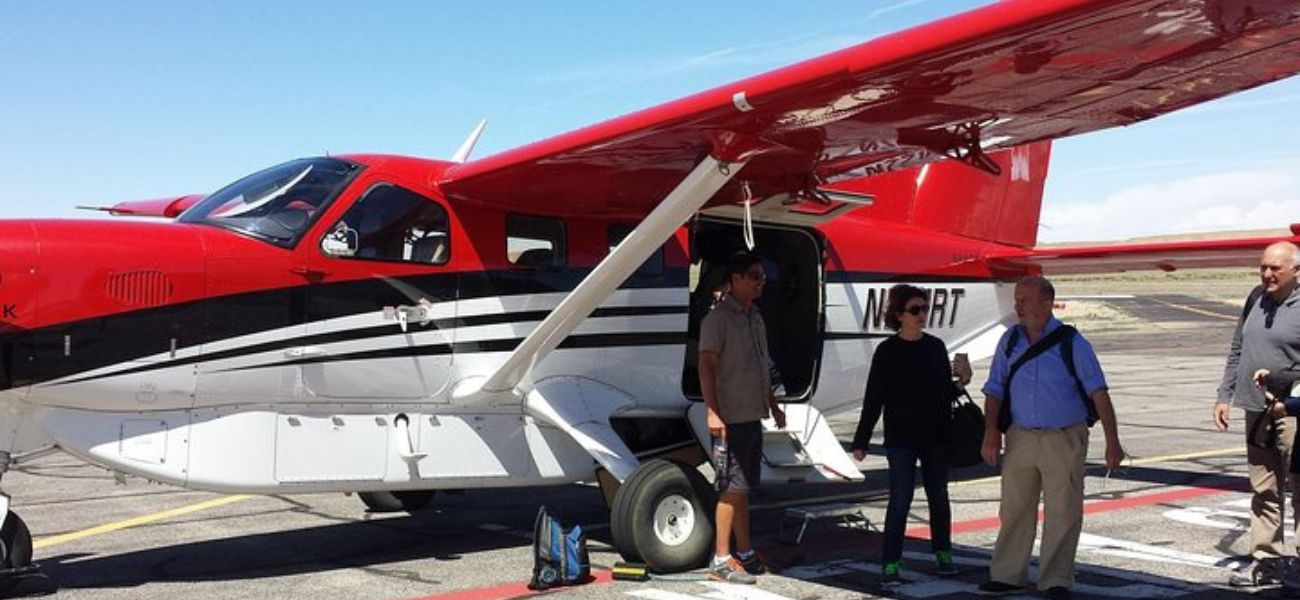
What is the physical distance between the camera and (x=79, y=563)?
24.2 ft

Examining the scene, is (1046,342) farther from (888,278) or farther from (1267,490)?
(888,278)

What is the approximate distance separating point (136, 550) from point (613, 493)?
299 cm

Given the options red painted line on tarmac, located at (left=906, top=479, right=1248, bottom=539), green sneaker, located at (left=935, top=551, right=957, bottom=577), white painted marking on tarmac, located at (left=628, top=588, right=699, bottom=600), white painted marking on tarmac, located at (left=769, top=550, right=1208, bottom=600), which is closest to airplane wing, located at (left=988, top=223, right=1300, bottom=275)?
red painted line on tarmac, located at (left=906, top=479, right=1248, bottom=539)

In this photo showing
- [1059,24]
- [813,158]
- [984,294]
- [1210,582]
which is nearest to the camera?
[1059,24]

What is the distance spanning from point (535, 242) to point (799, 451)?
230 cm

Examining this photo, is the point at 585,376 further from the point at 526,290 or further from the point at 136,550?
the point at 136,550

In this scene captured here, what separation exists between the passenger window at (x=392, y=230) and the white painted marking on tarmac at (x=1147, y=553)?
428 cm

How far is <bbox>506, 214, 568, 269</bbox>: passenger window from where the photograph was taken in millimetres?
7848

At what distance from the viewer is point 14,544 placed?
6332mm

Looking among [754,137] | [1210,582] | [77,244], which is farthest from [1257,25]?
[77,244]

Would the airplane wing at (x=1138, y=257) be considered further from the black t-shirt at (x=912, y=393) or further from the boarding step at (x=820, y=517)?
the black t-shirt at (x=912, y=393)

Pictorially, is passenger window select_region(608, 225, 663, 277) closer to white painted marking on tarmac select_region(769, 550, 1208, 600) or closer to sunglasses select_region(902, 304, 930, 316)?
sunglasses select_region(902, 304, 930, 316)

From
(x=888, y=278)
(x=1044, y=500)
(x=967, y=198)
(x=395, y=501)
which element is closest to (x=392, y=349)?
(x=395, y=501)

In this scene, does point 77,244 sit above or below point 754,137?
below
